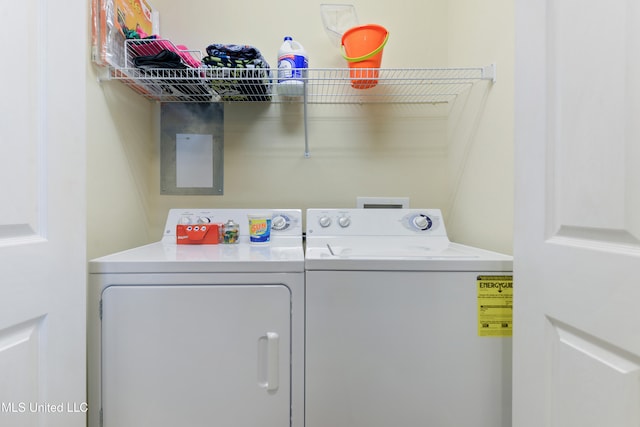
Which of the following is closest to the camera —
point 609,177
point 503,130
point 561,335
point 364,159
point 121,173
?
point 609,177

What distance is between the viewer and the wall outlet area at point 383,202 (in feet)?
5.21

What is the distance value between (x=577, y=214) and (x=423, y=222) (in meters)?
0.80

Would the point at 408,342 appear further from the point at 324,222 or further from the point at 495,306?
the point at 324,222

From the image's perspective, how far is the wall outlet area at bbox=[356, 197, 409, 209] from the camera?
1589 mm

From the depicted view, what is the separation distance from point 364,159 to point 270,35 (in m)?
0.89

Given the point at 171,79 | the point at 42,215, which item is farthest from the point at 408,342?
the point at 171,79

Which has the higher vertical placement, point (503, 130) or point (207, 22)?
point (207, 22)

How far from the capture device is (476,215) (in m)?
1.33

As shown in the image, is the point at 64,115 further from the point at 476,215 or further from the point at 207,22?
the point at 476,215

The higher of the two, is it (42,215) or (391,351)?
(42,215)

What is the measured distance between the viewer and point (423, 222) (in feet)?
4.63

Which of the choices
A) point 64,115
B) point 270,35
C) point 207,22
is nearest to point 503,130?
point 270,35

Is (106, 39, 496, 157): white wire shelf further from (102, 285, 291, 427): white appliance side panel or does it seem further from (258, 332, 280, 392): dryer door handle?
(258, 332, 280, 392): dryer door handle

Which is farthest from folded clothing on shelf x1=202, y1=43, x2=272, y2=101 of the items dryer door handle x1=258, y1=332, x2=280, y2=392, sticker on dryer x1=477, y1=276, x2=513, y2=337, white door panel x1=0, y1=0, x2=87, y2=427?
sticker on dryer x1=477, y1=276, x2=513, y2=337
